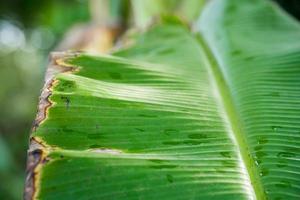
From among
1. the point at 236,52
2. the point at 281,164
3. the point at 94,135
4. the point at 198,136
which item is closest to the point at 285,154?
the point at 281,164

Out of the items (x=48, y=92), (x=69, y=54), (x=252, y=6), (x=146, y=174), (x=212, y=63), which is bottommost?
(x=146, y=174)

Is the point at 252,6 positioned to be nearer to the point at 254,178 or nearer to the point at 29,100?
the point at 254,178

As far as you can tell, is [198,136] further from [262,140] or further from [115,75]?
[115,75]

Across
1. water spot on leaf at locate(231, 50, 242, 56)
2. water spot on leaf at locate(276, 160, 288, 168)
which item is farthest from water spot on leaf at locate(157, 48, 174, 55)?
water spot on leaf at locate(276, 160, 288, 168)

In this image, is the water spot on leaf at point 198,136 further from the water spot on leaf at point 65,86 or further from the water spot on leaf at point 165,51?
the water spot on leaf at point 165,51

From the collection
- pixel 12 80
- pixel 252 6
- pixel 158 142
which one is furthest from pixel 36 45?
pixel 158 142

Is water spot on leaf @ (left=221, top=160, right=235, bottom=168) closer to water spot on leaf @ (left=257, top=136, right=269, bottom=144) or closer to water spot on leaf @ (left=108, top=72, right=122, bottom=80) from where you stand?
water spot on leaf @ (left=257, top=136, right=269, bottom=144)

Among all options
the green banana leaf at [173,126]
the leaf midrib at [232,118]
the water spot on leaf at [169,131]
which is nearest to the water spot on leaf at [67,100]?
the green banana leaf at [173,126]
